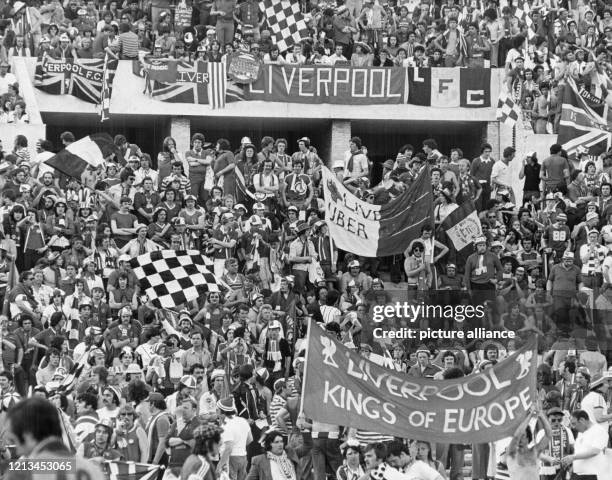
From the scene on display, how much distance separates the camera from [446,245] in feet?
85.8

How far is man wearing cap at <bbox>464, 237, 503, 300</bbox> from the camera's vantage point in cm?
2495

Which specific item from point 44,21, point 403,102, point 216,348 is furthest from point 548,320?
point 44,21

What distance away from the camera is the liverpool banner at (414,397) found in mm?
16859

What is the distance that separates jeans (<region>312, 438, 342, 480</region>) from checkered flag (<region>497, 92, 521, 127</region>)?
14.4 m

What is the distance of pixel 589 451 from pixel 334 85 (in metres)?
17.4

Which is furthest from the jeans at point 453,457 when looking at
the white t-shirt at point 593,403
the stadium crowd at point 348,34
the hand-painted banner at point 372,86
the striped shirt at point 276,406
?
the hand-painted banner at point 372,86

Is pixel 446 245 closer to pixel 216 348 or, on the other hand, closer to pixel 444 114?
pixel 216 348

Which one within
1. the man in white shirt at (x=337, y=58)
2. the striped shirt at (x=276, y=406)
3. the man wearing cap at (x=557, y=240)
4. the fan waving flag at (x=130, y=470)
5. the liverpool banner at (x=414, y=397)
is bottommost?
the fan waving flag at (x=130, y=470)

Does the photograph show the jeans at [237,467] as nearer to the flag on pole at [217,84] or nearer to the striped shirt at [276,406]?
the striped shirt at [276,406]

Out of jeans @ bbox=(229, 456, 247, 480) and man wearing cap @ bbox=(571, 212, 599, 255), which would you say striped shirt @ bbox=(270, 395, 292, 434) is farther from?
man wearing cap @ bbox=(571, 212, 599, 255)

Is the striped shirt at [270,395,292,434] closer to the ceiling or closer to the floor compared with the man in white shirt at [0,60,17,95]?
closer to the floor

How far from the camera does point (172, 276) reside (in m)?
24.0

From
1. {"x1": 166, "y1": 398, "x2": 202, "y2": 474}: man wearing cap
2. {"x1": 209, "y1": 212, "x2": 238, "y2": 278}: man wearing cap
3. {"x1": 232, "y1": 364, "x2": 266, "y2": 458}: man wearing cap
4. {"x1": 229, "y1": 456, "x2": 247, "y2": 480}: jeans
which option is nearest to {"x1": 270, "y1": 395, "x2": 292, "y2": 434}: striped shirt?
{"x1": 232, "y1": 364, "x2": 266, "y2": 458}: man wearing cap

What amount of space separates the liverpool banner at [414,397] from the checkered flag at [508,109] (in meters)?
14.8
